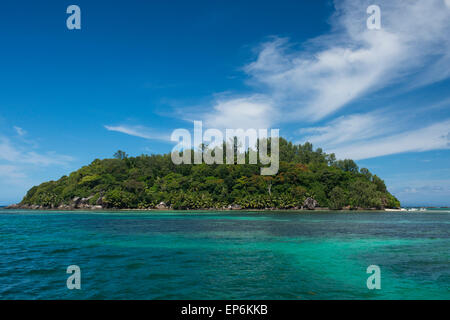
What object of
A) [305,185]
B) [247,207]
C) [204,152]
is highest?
[204,152]

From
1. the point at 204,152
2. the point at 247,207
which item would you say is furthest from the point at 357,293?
the point at 204,152

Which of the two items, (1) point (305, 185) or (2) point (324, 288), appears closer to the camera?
(2) point (324, 288)

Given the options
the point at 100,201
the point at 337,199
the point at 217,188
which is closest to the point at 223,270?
the point at 337,199

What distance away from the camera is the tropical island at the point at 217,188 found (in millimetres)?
122688

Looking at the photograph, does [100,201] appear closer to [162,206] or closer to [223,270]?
[162,206]

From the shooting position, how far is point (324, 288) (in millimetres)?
14250

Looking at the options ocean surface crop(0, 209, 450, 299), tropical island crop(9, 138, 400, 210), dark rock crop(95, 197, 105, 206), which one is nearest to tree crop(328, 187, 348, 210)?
tropical island crop(9, 138, 400, 210)

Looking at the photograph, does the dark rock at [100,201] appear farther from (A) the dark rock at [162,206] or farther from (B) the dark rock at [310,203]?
(B) the dark rock at [310,203]

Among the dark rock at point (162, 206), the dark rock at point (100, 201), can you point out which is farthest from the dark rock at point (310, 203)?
the dark rock at point (100, 201)

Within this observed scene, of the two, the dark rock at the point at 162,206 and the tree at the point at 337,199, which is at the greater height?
the tree at the point at 337,199

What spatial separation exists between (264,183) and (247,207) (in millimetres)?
14985

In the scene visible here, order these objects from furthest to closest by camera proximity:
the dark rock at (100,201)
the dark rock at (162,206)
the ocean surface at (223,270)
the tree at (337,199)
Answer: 1. the dark rock at (100,201)
2. the dark rock at (162,206)
3. the tree at (337,199)
4. the ocean surface at (223,270)

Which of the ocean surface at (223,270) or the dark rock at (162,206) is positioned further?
the dark rock at (162,206)
